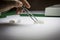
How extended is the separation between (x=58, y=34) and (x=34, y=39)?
13cm

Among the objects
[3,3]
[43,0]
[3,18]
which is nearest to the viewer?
[3,3]

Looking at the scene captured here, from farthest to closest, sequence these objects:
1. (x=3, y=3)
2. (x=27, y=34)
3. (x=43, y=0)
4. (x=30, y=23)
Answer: (x=43, y=0), (x=30, y=23), (x=27, y=34), (x=3, y=3)

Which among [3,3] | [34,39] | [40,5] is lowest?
[34,39]

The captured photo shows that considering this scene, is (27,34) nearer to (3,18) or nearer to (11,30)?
(11,30)

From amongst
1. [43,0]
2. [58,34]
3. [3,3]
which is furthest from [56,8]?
[3,3]

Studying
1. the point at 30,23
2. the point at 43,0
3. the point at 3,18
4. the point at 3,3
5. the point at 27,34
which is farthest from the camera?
the point at 43,0

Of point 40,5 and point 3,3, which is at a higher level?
point 40,5

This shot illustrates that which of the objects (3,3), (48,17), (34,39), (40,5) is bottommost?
(34,39)

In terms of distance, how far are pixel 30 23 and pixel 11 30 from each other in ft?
0.51

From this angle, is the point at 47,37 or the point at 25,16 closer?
the point at 47,37

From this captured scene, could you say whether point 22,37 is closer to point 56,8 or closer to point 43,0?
point 56,8

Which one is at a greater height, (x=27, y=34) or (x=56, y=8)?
(x=56, y=8)

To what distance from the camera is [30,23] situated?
0.78 metres

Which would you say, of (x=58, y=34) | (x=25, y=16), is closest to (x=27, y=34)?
(x=58, y=34)
